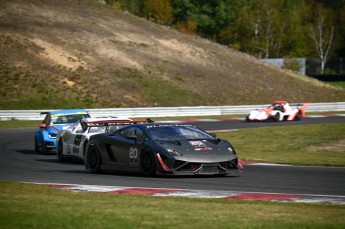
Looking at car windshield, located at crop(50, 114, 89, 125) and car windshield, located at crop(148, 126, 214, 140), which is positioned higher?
car windshield, located at crop(148, 126, 214, 140)

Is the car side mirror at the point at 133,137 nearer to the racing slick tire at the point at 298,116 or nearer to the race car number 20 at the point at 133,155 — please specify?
the race car number 20 at the point at 133,155

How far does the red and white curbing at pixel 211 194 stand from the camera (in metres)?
12.4

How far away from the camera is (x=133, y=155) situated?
17.4 metres

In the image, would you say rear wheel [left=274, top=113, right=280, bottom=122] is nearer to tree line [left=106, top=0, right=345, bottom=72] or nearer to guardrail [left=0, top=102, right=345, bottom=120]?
guardrail [left=0, top=102, right=345, bottom=120]

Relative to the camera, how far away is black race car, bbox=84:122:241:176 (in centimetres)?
1653

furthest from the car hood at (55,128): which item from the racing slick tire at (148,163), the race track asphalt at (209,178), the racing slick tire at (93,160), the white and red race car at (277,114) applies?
the white and red race car at (277,114)

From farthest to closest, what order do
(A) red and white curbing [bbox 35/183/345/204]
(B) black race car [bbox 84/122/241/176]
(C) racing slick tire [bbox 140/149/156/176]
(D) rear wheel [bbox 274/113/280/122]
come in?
(D) rear wheel [bbox 274/113/280/122] < (C) racing slick tire [bbox 140/149/156/176] < (B) black race car [bbox 84/122/241/176] < (A) red and white curbing [bbox 35/183/345/204]

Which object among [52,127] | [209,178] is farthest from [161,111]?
[209,178]

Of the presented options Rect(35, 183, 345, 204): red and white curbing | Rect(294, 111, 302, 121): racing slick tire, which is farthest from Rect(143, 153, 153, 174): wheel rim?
Rect(294, 111, 302, 121): racing slick tire

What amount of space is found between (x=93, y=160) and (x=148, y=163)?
2042mm

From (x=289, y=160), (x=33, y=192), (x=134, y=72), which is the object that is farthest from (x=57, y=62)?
(x=33, y=192)

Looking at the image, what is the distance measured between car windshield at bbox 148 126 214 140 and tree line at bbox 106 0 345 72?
8201cm

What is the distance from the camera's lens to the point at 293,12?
10875 cm

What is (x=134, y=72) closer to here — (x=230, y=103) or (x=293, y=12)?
(x=230, y=103)
